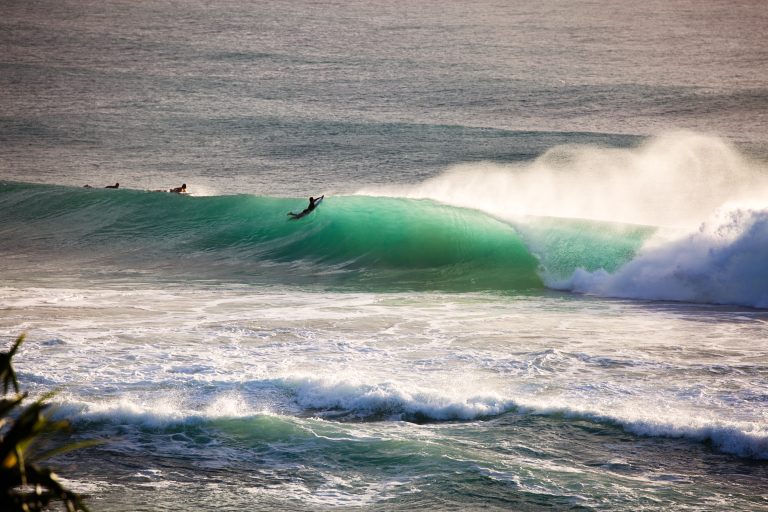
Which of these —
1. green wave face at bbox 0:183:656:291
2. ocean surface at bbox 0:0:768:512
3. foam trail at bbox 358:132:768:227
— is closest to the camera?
ocean surface at bbox 0:0:768:512

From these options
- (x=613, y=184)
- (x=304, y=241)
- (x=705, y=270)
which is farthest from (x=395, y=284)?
(x=613, y=184)

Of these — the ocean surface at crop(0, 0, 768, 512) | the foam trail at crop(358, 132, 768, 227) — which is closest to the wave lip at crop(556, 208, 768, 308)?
the ocean surface at crop(0, 0, 768, 512)

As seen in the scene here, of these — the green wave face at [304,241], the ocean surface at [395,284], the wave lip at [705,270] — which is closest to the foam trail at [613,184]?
the ocean surface at [395,284]

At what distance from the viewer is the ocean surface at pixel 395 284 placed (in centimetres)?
746

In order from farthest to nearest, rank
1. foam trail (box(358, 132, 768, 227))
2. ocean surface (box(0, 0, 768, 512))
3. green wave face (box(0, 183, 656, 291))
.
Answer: foam trail (box(358, 132, 768, 227)) < green wave face (box(0, 183, 656, 291)) < ocean surface (box(0, 0, 768, 512))

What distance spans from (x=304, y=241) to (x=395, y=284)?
375 centimetres

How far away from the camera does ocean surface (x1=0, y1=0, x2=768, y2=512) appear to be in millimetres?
7465

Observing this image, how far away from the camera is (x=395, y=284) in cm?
1739

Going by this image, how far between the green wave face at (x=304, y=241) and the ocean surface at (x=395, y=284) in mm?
97

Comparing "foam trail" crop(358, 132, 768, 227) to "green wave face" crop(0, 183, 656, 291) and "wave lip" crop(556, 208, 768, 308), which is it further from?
"wave lip" crop(556, 208, 768, 308)

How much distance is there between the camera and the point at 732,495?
22.1 ft

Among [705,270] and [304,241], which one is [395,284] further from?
[705,270]

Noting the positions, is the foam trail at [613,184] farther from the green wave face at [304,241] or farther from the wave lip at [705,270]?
the wave lip at [705,270]

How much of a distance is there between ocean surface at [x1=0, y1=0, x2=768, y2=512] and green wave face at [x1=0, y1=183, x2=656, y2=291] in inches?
3.8
